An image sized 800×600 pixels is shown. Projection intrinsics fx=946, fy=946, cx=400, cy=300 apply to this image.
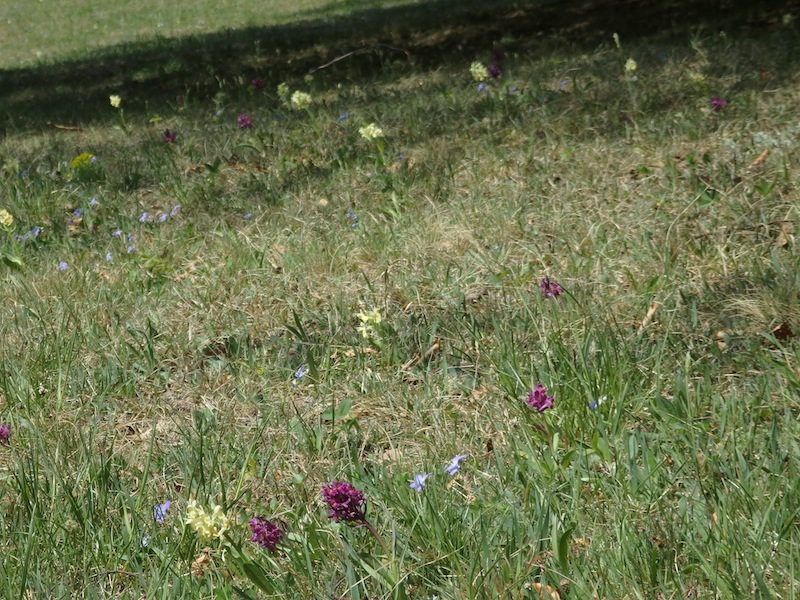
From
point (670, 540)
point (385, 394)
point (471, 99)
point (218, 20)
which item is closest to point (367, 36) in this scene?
point (471, 99)

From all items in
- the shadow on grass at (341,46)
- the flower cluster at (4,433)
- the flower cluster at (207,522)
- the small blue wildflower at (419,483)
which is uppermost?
the flower cluster at (207,522)

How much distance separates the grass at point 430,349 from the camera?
193cm

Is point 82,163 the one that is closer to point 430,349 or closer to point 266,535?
point 430,349

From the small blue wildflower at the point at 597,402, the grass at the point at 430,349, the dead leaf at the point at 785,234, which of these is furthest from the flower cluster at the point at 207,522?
the dead leaf at the point at 785,234

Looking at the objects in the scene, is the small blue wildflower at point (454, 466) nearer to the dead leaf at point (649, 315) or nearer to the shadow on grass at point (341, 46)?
the dead leaf at point (649, 315)

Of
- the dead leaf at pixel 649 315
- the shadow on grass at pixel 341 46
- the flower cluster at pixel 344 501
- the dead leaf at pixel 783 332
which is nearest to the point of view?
the flower cluster at pixel 344 501

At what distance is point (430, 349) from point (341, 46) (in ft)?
25.3

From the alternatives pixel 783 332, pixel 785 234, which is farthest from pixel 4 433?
pixel 785 234

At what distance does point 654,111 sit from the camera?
4957 millimetres

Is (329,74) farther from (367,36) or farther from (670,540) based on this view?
(670,540)

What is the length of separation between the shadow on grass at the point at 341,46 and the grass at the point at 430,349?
2.32 metres

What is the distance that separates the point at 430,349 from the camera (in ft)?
9.53

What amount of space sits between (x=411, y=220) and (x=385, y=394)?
1392 mm

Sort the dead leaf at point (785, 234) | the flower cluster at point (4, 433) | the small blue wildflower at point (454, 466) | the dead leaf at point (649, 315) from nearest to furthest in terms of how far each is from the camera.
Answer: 1. the small blue wildflower at point (454, 466)
2. the flower cluster at point (4, 433)
3. the dead leaf at point (649, 315)
4. the dead leaf at point (785, 234)
